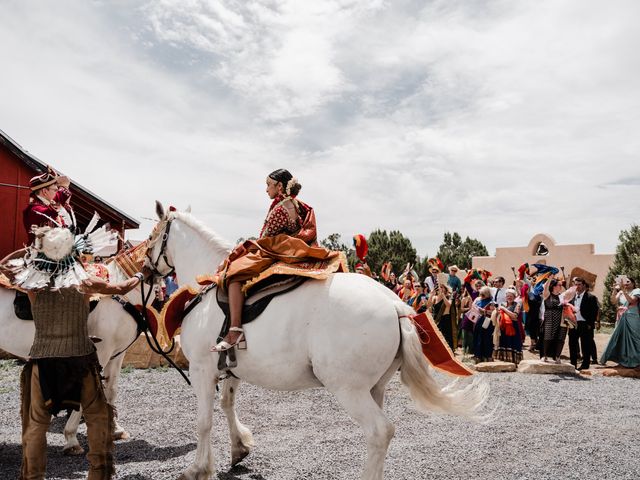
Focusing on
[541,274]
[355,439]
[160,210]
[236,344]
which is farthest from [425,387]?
[541,274]

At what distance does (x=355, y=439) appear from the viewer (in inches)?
209

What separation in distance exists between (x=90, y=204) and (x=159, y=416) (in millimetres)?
7435

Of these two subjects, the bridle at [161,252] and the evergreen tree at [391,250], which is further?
the evergreen tree at [391,250]

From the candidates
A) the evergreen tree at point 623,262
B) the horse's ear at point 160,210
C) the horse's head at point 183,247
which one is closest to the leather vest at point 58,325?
the horse's head at point 183,247

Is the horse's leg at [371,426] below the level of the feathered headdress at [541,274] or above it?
below

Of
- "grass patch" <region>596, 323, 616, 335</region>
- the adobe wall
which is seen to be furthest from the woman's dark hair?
the adobe wall

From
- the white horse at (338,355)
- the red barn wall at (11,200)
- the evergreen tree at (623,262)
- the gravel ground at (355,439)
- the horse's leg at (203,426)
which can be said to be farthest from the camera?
the evergreen tree at (623,262)

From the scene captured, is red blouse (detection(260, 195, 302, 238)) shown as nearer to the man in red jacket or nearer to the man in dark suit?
the man in red jacket

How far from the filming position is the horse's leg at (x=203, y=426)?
403 centimetres

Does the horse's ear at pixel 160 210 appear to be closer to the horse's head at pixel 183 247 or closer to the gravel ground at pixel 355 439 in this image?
the horse's head at pixel 183 247

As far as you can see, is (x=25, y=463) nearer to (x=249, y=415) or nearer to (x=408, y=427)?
(x=249, y=415)

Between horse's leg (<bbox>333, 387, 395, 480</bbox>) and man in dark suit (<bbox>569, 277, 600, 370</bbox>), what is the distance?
29.1 ft

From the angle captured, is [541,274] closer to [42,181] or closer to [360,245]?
[360,245]

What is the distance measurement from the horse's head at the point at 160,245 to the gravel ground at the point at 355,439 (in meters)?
1.87
